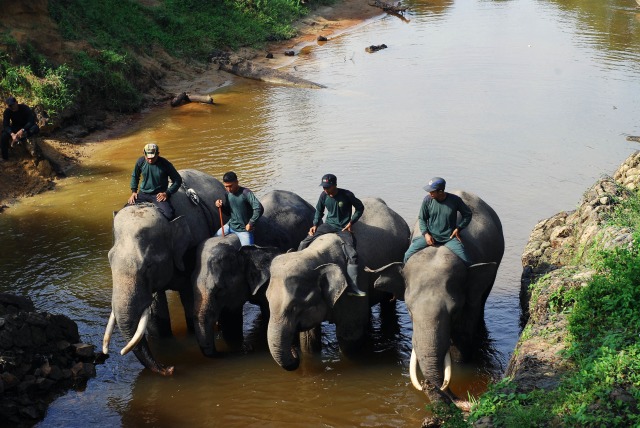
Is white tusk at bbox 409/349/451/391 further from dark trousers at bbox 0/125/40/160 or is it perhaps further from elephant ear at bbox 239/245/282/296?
dark trousers at bbox 0/125/40/160

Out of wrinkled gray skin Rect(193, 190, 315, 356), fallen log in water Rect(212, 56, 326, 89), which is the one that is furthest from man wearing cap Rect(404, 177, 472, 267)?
fallen log in water Rect(212, 56, 326, 89)

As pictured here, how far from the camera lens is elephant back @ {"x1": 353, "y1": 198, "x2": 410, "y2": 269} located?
35.6 ft

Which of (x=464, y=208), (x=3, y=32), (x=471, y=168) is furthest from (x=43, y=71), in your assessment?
(x=464, y=208)

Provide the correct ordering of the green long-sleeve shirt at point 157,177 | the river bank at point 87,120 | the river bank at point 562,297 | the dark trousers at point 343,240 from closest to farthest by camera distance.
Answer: the river bank at point 562,297
the dark trousers at point 343,240
the green long-sleeve shirt at point 157,177
the river bank at point 87,120

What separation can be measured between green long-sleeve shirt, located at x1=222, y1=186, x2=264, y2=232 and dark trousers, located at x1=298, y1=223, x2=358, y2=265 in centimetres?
70

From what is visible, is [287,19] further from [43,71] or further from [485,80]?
[43,71]

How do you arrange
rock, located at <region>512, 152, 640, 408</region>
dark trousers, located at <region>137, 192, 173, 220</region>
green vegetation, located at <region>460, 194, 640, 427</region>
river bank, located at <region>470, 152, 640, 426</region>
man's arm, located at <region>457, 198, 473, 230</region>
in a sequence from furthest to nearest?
dark trousers, located at <region>137, 192, 173, 220</region>, man's arm, located at <region>457, 198, 473, 230</region>, rock, located at <region>512, 152, 640, 408</region>, river bank, located at <region>470, 152, 640, 426</region>, green vegetation, located at <region>460, 194, 640, 427</region>

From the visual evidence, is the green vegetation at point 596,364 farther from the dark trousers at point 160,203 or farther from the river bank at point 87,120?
the river bank at point 87,120

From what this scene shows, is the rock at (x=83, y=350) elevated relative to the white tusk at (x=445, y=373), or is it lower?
lower

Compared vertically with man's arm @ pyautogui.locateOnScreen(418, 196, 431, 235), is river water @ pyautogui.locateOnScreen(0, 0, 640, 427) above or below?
below

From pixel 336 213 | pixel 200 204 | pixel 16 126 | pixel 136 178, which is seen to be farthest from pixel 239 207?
pixel 16 126

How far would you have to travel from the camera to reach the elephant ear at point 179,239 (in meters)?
10.4

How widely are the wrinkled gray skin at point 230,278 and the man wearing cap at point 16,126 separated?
7951mm

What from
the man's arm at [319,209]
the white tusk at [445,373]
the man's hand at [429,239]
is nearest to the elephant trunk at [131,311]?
the man's arm at [319,209]
